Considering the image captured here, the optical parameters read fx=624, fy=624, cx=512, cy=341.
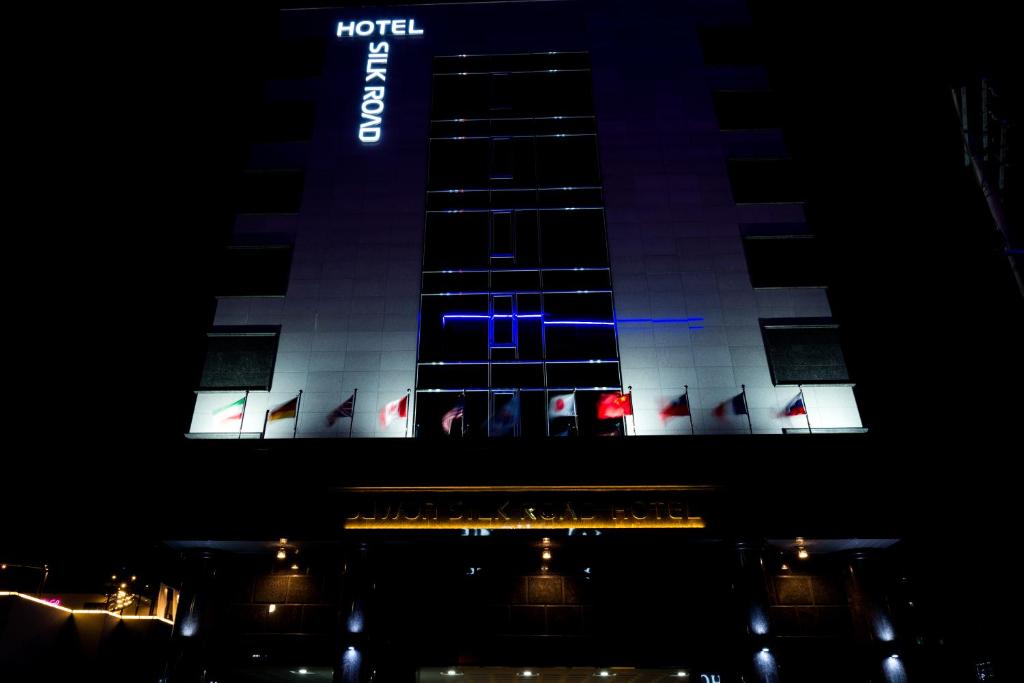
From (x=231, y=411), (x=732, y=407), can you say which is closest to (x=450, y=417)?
(x=231, y=411)

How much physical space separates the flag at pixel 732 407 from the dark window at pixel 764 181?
7.15 m

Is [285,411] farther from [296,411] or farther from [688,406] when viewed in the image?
[688,406]

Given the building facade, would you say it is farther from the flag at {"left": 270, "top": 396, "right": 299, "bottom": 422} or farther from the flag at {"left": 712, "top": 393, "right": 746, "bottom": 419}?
the flag at {"left": 270, "top": 396, "right": 299, "bottom": 422}

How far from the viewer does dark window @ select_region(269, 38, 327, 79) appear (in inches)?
923

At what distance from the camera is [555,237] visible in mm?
20672

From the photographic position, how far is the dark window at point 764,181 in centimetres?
2080

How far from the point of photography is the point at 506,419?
17.8 m

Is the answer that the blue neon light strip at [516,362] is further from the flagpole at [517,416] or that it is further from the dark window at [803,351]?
the dark window at [803,351]

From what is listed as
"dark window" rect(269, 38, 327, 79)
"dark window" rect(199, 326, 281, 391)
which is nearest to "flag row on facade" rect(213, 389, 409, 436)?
"dark window" rect(199, 326, 281, 391)

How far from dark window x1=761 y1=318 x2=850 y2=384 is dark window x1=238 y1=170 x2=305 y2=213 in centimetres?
1584

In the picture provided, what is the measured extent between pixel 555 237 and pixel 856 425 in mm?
10573

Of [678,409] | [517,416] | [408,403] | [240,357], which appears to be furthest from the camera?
[240,357]

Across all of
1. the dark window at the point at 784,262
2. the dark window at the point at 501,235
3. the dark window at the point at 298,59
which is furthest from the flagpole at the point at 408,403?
the dark window at the point at 298,59

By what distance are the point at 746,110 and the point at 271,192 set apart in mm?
16909
